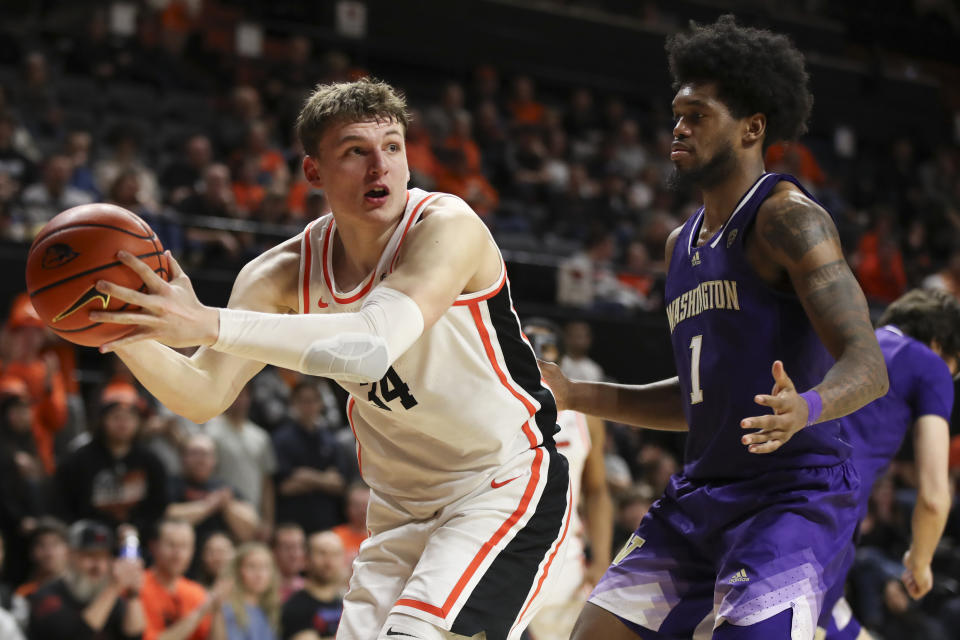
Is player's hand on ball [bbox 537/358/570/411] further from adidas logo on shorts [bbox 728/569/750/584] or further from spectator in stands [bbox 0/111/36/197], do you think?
spectator in stands [bbox 0/111/36/197]

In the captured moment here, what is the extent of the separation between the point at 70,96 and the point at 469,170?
3.78m

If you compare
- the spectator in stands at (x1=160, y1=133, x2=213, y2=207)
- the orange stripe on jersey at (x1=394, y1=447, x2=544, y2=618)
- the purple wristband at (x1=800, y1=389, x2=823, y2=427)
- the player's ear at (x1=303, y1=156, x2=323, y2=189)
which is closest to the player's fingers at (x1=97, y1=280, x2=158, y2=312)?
the player's ear at (x1=303, y1=156, x2=323, y2=189)

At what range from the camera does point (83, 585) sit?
6035 mm

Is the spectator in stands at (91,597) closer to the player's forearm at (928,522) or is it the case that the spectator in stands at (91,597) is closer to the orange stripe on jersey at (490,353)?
the orange stripe on jersey at (490,353)

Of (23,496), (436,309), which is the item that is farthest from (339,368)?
(23,496)

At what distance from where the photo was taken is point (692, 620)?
3.43m

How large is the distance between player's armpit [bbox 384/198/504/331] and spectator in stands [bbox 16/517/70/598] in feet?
12.0

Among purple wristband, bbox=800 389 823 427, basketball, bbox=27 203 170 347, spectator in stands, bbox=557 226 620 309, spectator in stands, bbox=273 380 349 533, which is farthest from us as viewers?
spectator in stands, bbox=557 226 620 309

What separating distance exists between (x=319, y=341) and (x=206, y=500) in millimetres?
4233

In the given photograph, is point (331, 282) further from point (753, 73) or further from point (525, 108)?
point (525, 108)

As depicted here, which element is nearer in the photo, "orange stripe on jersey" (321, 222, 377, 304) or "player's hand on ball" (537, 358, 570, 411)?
"orange stripe on jersey" (321, 222, 377, 304)

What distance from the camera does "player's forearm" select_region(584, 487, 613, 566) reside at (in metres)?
5.89

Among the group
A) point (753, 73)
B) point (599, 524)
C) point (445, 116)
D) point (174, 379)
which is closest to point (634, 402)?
point (753, 73)

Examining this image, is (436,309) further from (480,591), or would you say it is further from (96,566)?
(96,566)
